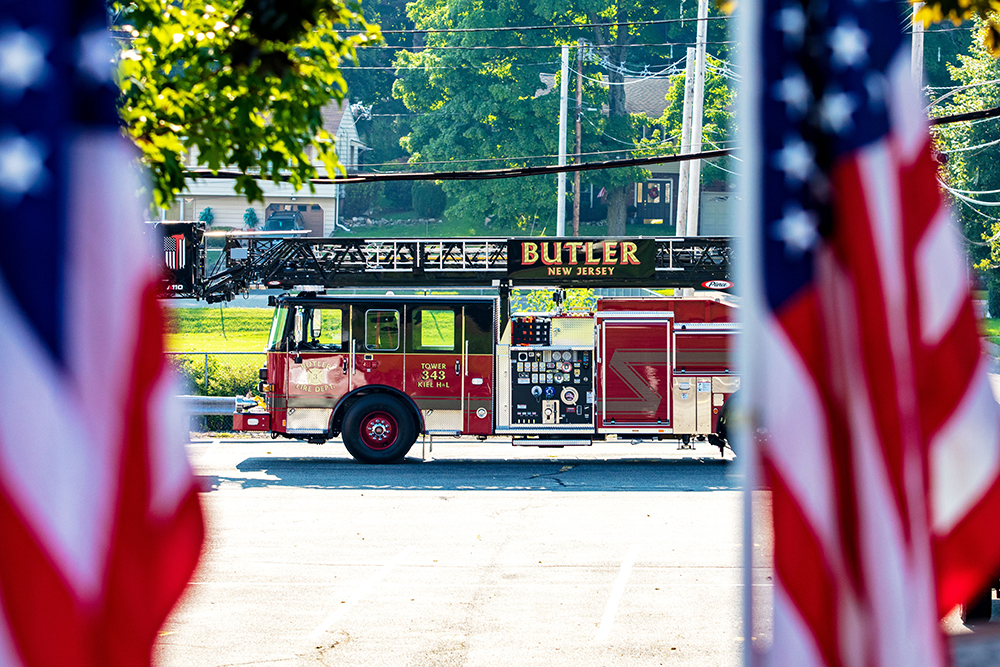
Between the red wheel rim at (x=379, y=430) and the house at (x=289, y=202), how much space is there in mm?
35468

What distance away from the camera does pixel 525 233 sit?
5016 cm

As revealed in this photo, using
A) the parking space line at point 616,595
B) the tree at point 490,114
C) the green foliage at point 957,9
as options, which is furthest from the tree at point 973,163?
the green foliage at point 957,9

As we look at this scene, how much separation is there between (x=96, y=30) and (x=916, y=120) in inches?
72.0

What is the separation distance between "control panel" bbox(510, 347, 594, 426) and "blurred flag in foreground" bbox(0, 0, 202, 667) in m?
15.6

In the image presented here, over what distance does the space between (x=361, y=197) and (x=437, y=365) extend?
42.0 m

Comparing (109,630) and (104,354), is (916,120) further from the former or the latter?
(109,630)

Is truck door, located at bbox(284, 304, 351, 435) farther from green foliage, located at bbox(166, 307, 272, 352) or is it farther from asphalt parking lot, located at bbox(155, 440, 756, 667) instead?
green foliage, located at bbox(166, 307, 272, 352)

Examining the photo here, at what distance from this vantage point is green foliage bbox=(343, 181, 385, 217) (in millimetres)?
58156

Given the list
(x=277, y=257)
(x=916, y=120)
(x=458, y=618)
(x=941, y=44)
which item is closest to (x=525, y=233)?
(x=941, y=44)

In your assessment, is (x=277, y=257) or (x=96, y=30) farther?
(x=277, y=257)

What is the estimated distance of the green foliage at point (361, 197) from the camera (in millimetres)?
58156

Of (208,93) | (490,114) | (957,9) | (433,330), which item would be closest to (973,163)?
(490,114)

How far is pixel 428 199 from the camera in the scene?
56.6 metres

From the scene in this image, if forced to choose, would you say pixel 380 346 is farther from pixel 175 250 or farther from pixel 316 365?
pixel 175 250
